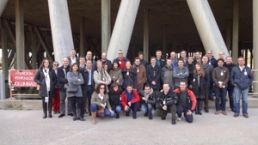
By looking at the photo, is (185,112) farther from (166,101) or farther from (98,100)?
(98,100)

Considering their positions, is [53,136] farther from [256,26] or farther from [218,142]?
[256,26]

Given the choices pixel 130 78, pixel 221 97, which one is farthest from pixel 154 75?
pixel 221 97

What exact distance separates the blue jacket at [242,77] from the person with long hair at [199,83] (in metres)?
0.71

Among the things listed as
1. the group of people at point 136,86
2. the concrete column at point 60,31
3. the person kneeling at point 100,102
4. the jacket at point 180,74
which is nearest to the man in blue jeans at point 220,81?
the group of people at point 136,86

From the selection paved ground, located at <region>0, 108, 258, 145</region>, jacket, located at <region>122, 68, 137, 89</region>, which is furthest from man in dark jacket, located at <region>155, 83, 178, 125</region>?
jacket, located at <region>122, 68, 137, 89</region>

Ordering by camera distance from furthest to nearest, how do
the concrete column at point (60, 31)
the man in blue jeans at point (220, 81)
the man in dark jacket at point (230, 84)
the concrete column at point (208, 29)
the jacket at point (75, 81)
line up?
the concrete column at point (208, 29)
the concrete column at point (60, 31)
the man in dark jacket at point (230, 84)
the man in blue jeans at point (220, 81)
the jacket at point (75, 81)

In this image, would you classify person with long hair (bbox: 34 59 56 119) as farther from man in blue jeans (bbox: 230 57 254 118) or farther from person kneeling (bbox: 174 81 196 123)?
man in blue jeans (bbox: 230 57 254 118)

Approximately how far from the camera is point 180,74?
5.98 m

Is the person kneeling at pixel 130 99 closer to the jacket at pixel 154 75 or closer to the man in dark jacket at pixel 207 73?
the jacket at pixel 154 75

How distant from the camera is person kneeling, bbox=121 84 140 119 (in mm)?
5746

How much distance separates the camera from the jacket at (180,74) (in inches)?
235

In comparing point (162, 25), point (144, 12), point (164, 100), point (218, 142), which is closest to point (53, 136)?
point (164, 100)

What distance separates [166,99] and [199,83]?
136 cm

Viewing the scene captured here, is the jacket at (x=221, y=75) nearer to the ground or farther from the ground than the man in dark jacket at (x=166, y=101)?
farther from the ground
